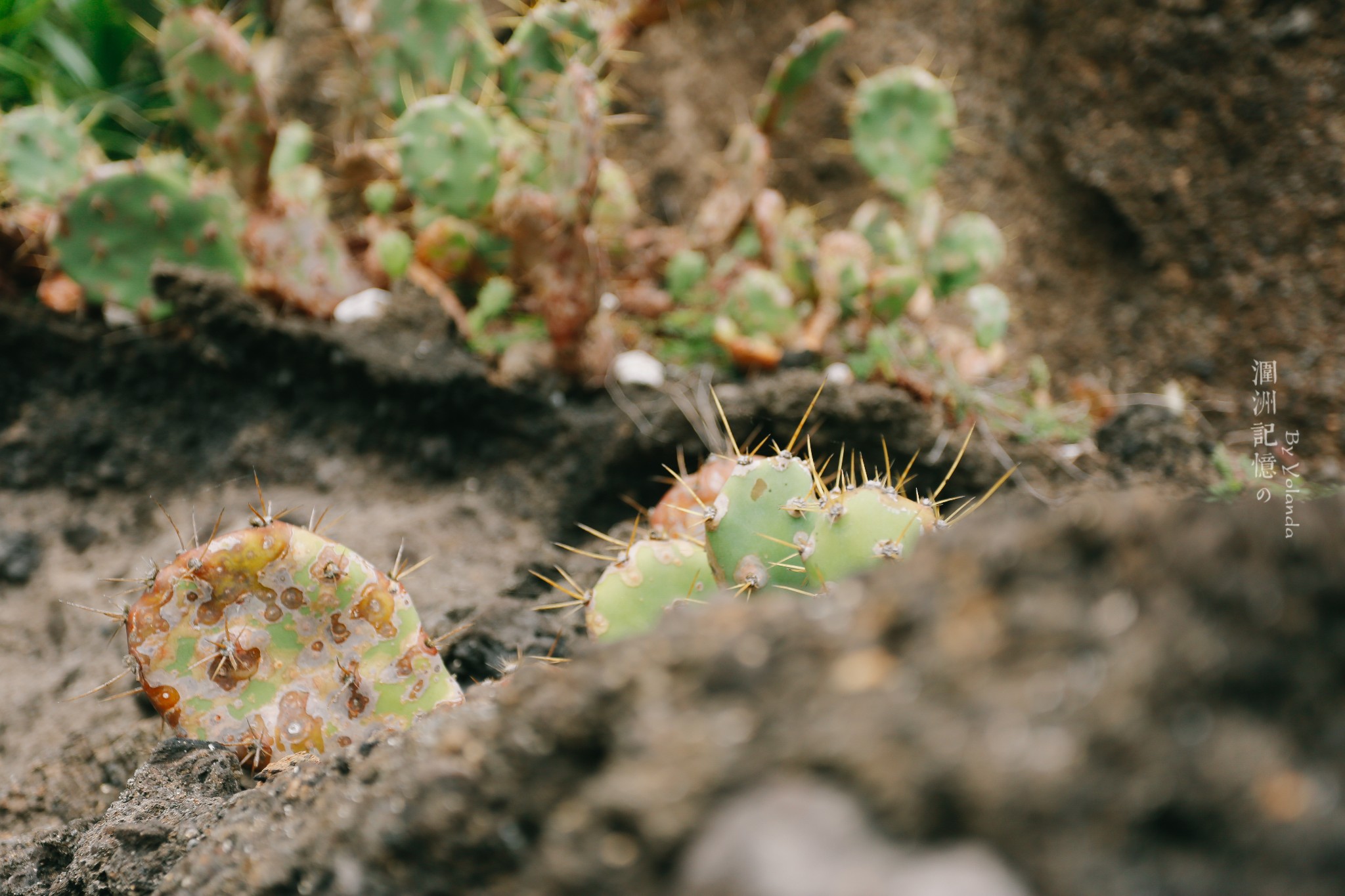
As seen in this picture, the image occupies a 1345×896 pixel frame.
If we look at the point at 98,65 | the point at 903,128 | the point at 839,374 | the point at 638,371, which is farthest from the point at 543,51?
the point at 98,65

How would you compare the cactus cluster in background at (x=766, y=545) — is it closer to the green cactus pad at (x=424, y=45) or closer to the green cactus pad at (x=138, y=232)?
the green cactus pad at (x=138, y=232)

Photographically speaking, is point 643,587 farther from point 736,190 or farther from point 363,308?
point 736,190

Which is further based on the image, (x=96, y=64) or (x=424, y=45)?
(x=96, y=64)

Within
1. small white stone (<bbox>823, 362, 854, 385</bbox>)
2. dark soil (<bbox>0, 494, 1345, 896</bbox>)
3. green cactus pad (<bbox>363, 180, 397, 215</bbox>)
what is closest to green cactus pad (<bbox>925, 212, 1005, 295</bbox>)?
small white stone (<bbox>823, 362, 854, 385</bbox>)

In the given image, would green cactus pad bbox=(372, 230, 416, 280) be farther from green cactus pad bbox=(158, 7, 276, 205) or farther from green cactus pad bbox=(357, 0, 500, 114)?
green cactus pad bbox=(357, 0, 500, 114)

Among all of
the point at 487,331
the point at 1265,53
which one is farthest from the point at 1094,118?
the point at 487,331

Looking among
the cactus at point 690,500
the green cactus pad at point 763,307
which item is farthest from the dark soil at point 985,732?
the green cactus pad at point 763,307

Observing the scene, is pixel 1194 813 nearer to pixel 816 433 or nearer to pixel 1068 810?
pixel 1068 810
